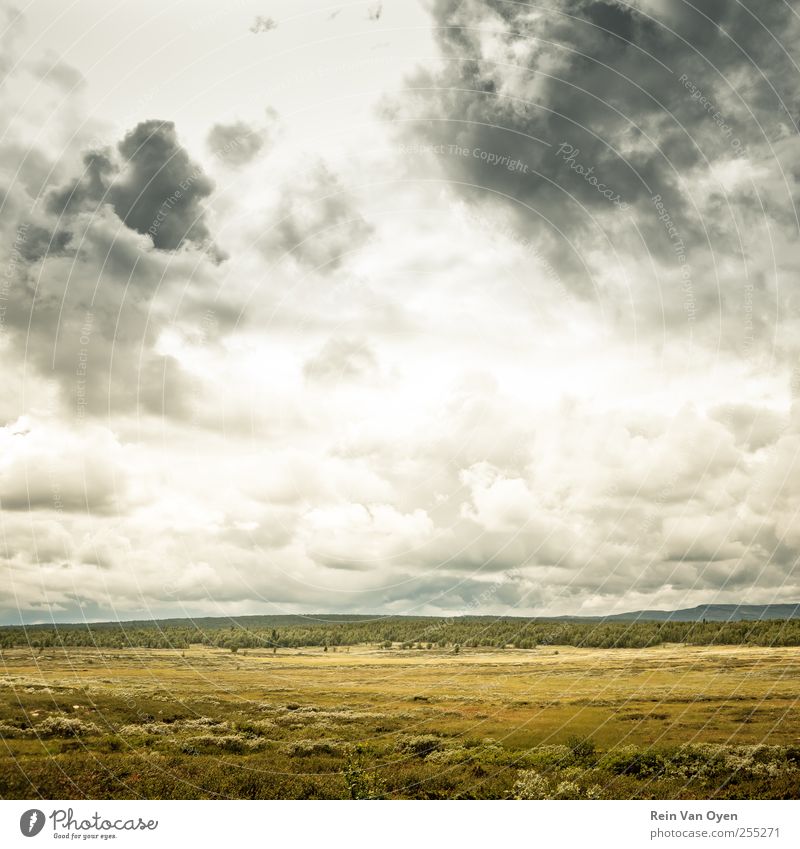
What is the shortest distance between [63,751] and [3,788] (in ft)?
42.8

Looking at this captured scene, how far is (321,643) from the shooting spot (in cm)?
17800

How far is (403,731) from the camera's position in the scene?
63688 millimetres

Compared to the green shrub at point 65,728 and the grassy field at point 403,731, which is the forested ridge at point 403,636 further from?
the green shrub at point 65,728

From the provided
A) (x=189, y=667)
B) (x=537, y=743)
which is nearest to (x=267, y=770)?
(x=537, y=743)

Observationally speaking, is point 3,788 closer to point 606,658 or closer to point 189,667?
point 189,667

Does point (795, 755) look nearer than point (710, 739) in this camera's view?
Yes
